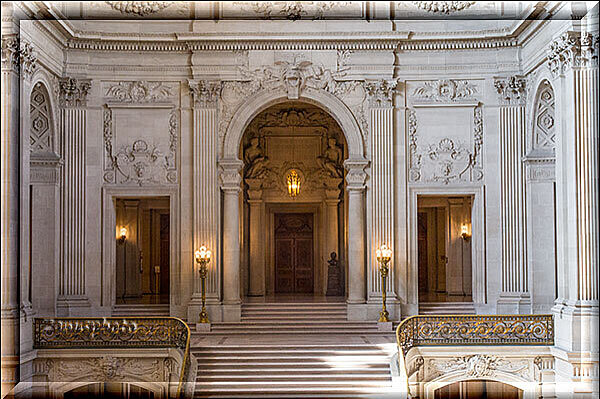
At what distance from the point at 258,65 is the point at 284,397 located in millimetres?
8838

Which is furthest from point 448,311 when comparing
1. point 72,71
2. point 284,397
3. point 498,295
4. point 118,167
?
point 72,71

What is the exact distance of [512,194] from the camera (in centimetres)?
2083

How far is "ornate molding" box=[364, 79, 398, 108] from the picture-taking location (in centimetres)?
2103

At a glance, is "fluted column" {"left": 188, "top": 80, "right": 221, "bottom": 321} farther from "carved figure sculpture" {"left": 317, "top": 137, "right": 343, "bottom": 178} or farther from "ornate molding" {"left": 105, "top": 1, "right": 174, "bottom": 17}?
"carved figure sculpture" {"left": 317, "top": 137, "right": 343, "bottom": 178}

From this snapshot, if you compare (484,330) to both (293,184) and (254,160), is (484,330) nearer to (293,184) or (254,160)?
(293,184)

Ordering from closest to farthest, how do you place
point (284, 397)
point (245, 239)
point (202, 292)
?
point (284, 397)
point (202, 292)
point (245, 239)

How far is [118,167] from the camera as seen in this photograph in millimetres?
21000

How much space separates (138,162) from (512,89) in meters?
9.43

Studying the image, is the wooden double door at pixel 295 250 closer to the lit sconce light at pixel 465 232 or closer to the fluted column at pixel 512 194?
the lit sconce light at pixel 465 232

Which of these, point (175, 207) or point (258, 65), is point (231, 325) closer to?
point (175, 207)

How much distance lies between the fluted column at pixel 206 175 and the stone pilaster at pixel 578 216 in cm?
823

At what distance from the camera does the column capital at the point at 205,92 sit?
825 inches

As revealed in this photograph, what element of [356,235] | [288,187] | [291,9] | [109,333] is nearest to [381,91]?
[291,9]

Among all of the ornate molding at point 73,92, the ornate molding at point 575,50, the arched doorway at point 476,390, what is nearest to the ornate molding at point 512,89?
the ornate molding at point 575,50
